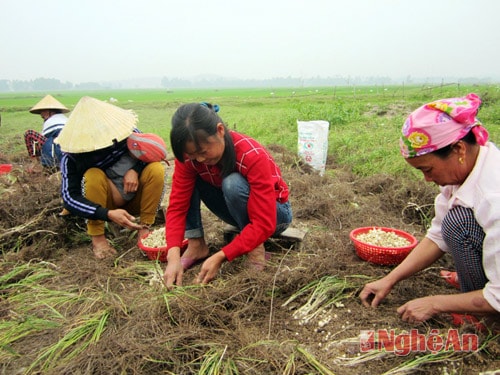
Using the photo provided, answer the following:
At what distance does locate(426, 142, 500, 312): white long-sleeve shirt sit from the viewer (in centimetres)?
126

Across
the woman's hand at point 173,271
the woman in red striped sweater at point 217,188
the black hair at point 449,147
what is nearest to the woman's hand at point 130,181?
the woman in red striped sweater at point 217,188

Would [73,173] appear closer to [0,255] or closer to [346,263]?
[0,255]

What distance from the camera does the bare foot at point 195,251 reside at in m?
2.36

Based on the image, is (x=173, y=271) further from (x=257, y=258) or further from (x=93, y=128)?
(x=93, y=128)

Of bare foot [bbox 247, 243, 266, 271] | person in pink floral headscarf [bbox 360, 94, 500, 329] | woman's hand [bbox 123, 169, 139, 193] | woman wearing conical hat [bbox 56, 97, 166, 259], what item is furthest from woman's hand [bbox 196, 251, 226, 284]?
woman's hand [bbox 123, 169, 139, 193]

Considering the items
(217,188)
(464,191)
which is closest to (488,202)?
(464,191)

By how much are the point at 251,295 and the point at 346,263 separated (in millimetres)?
597

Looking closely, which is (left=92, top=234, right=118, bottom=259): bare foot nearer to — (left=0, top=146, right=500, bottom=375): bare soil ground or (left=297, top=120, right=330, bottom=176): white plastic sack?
(left=0, top=146, right=500, bottom=375): bare soil ground

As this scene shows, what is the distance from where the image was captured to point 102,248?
255 cm

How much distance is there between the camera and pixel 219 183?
2.18 m

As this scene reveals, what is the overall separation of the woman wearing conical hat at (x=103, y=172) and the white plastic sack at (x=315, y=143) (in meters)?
2.17

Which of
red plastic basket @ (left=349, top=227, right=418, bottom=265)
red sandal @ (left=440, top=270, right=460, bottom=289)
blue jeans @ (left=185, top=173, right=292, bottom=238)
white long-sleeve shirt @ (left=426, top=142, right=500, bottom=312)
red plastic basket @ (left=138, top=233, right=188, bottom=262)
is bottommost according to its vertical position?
red plastic basket @ (left=138, top=233, right=188, bottom=262)

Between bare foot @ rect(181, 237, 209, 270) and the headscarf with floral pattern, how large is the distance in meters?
1.46

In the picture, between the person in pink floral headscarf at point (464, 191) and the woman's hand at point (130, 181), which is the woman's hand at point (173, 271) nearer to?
the woman's hand at point (130, 181)
